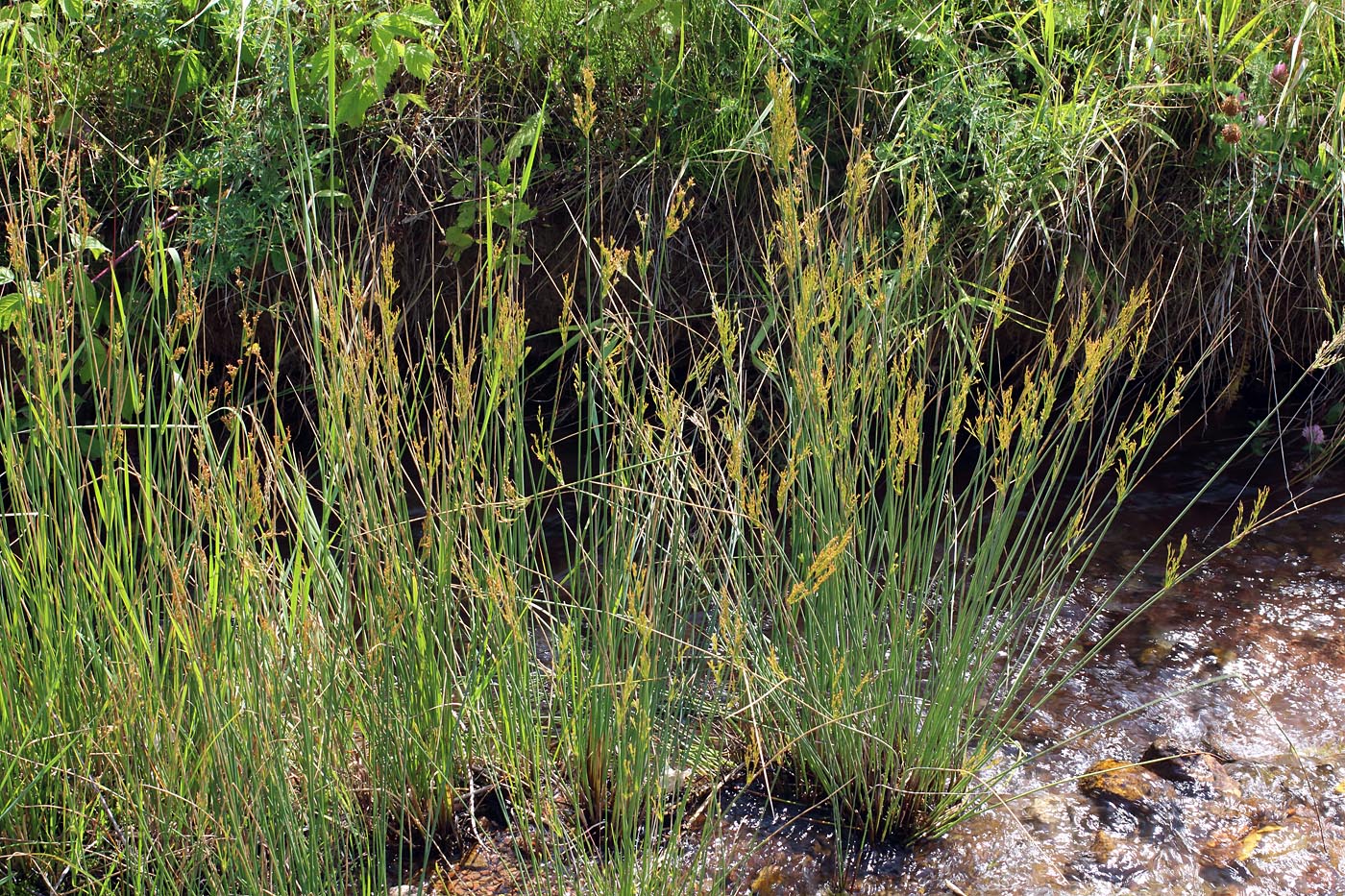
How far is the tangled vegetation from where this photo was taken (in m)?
1.50

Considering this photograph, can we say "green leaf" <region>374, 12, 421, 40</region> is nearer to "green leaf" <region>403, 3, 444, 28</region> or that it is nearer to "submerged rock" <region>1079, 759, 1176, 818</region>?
"green leaf" <region>403, 3, 444, 28</region>

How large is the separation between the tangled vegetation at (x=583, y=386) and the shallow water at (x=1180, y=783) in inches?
3.3

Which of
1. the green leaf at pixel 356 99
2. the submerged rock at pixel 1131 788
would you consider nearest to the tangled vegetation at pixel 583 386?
the green leaf at pixel 356 99

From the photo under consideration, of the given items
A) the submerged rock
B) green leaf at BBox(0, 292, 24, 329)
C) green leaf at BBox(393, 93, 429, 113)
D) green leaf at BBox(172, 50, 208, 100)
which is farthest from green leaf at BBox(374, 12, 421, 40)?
the submerged rock

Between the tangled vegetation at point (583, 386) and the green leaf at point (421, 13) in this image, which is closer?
the tangled vegetation at point (583, 386)

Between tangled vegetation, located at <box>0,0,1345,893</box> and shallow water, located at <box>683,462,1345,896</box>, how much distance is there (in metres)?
0.08

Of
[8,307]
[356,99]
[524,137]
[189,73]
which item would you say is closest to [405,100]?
[356,99]

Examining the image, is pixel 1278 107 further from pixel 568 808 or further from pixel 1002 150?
pixel 568 808

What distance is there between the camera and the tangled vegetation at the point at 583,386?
1.50 m

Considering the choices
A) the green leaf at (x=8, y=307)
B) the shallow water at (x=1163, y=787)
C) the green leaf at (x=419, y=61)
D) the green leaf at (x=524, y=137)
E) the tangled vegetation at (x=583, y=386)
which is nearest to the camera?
the tangled vegetation at (x=583, y=386)

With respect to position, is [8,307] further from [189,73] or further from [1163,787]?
[1163,787]

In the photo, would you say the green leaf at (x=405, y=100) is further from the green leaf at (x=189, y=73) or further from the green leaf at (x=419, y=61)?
the green leaf at (x=189, y=73)

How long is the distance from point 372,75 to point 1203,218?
6.95 ft

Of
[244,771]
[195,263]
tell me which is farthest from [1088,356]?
[195,263]
